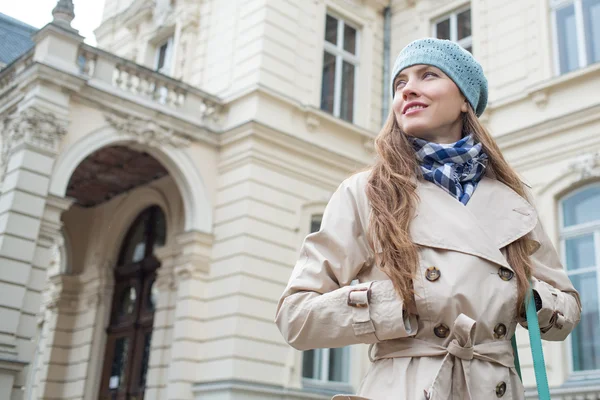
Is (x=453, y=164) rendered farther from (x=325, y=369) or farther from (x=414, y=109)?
(x=325, y=369)

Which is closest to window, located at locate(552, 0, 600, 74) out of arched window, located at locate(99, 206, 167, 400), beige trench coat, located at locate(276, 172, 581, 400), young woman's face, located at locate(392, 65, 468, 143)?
arched window, located at locate(99, 206, 167, 400)

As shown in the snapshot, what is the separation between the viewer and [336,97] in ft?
40.2

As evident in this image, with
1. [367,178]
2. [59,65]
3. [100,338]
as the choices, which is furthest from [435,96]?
[100,338]

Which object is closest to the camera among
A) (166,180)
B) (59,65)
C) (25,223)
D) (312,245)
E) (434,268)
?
(434,268)

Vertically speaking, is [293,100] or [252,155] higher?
[293,100]

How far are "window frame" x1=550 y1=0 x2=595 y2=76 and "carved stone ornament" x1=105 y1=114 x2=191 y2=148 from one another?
5813 millimetres

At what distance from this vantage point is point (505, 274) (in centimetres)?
159

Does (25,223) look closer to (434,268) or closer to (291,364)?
(291,364)

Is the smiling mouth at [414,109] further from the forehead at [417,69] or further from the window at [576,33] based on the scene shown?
the window at [576,33]

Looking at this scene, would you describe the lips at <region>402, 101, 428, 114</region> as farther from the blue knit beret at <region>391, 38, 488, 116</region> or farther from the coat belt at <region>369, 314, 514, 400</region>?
the coat belt at <region>369, 314, 514, 400</region>

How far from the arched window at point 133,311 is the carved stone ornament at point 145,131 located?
2.33 m

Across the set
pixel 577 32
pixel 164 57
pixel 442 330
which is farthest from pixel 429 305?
pixel 164 57

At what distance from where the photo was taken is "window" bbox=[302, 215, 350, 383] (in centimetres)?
1063

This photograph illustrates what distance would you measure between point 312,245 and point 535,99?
9426 mm
